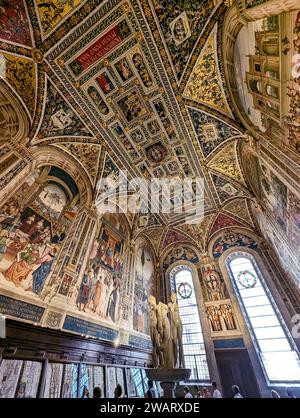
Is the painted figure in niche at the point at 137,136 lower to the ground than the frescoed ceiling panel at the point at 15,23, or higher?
higher

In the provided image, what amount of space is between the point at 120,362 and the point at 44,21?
12.0 m

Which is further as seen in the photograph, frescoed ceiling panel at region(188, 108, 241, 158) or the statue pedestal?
frescoed ceiling panel at region(188, 108, 241, 158)

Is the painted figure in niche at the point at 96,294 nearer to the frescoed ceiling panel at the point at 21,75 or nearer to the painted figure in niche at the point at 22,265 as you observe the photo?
the painted figure in niche at the point at 22,265

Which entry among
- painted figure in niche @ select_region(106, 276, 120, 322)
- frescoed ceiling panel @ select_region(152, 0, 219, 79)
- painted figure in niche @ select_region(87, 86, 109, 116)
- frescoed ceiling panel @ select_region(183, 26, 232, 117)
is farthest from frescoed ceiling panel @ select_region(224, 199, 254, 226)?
painted figure in niche @ select_region(87, 86, 109, 116)

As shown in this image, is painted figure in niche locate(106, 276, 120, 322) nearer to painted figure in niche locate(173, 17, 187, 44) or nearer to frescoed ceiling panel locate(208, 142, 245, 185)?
frescoed ceiling panel locate(208, 142, 245, 185)

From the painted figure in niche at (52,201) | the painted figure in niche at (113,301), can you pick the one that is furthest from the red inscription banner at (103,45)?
the painted figure in niche at (113,301)

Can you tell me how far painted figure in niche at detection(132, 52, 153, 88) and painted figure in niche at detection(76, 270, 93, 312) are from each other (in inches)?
303

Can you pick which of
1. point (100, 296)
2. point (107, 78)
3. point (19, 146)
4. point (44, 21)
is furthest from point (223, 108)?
point (100, 296)

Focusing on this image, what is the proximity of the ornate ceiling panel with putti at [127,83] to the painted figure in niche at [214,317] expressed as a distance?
693 cm

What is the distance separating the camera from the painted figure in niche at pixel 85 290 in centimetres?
748

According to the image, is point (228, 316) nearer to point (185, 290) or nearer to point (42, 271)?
point (185, 290)

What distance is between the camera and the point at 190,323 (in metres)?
11.7

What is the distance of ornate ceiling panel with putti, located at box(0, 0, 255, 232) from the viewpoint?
5.75 meters

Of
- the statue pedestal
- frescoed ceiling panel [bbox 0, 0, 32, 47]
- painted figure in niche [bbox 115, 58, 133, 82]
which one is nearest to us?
the statue pedestal
